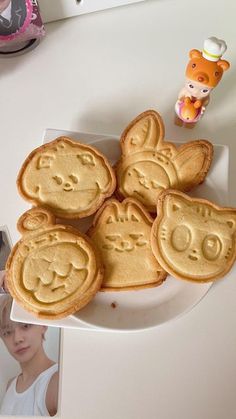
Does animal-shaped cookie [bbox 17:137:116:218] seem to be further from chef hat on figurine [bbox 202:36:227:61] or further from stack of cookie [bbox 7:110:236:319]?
chef hat on figurine [bbox 202:36:227:61]

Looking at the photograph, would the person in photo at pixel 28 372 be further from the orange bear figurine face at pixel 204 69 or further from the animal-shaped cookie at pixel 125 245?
the orange bear figurine face at pixel 204 69

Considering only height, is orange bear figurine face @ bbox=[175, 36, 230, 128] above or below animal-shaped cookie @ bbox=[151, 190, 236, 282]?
above

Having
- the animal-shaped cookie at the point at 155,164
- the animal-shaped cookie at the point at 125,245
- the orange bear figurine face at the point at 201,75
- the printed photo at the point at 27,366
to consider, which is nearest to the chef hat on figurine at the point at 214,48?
the orange bear figurine face at the point at 201,75

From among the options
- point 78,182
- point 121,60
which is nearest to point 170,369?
point 78,182

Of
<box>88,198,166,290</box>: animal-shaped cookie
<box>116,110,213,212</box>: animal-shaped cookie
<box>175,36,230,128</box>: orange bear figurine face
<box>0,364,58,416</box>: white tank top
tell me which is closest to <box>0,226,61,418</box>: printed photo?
<box>0,364,58,416</box>: white tank top

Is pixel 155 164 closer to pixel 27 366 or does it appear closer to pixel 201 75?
pixel 201 75

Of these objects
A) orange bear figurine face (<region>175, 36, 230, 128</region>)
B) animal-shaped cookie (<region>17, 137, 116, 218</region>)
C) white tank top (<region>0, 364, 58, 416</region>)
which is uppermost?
orange bear figurine face (<region>175, 36, 230, 128</region>)
